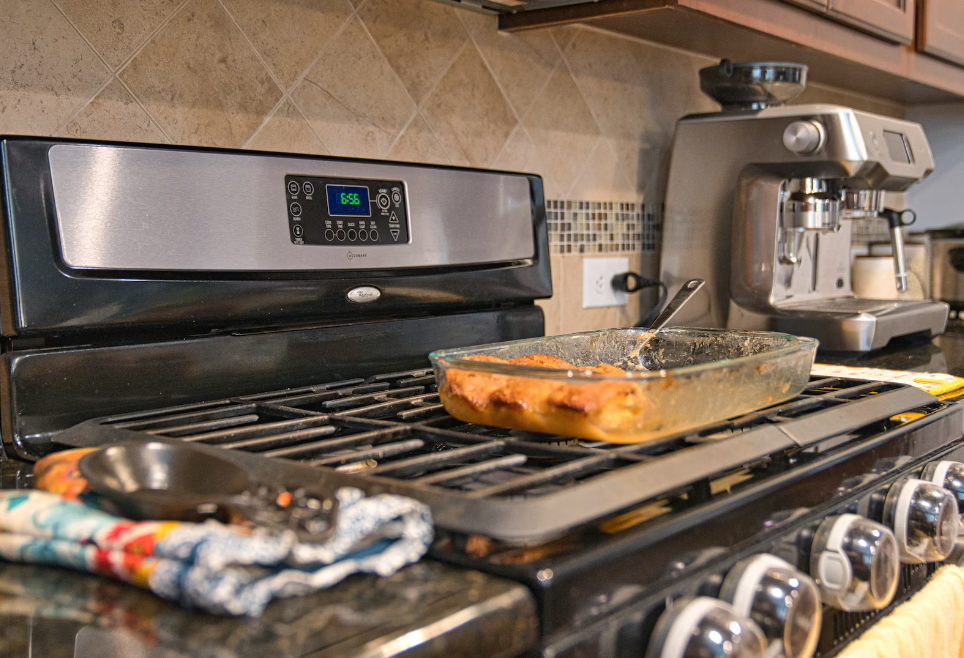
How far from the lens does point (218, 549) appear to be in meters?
0.40

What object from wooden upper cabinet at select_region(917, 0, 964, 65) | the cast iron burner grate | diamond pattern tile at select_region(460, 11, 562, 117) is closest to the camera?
the cast iron burner grate

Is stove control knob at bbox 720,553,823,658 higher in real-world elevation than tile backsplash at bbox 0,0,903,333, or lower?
lower

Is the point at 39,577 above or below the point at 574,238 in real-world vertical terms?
below

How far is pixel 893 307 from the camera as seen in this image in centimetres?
146

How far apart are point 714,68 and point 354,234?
2.69 feet

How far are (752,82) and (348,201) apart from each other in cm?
84

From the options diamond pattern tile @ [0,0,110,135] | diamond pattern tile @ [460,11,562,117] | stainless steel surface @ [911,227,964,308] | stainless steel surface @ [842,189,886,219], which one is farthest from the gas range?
stainless steel surface @ [911,227,964,308]

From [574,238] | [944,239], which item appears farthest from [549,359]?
[944,239]

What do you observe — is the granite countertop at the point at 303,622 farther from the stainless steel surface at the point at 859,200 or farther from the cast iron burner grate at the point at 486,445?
the stainless steel surface at the point at 859,200

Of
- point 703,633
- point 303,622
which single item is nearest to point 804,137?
point 703,633

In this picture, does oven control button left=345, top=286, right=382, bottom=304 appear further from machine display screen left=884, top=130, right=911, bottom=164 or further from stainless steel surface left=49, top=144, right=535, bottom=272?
machine display screen left=884, top=130, right=911, bottom=164

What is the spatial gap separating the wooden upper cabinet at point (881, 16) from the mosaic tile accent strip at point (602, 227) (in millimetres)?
439

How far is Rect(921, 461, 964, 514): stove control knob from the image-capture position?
0.78 meters

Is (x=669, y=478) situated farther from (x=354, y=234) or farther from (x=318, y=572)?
(x=354, y=234)
